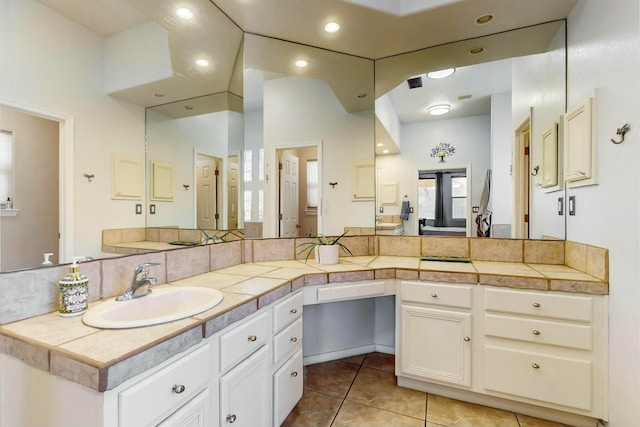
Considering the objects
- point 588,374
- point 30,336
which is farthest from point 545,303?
point 30,336

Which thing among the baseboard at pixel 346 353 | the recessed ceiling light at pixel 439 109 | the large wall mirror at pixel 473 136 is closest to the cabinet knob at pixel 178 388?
the baseboard at pixel 346 353

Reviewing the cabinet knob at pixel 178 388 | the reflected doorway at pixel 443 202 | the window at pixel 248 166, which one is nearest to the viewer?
the cabinet knob at pixel 178 388

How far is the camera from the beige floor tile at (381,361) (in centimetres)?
228

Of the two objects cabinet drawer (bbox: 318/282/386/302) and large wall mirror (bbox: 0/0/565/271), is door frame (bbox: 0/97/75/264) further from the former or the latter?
cabinet drawer (bbox: 318/282/386/302)

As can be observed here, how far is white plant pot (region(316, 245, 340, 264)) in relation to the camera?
207 cm

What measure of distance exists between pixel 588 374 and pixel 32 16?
2.96 metres

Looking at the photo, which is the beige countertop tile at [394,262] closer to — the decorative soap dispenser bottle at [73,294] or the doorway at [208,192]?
the doorway at [208,192]

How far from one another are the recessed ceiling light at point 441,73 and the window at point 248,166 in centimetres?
154

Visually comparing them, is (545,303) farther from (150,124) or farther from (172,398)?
(150,124)

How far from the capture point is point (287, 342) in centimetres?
156

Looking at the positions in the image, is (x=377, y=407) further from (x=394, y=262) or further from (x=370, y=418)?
(x=394, y=262)

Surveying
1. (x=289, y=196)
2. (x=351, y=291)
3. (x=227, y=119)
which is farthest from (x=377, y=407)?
(x=227, y=119)

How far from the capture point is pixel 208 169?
1879 millimetres

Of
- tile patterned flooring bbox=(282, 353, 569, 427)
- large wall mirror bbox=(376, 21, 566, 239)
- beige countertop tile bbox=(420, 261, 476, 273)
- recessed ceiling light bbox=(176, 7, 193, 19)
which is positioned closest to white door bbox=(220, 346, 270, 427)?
tile patterned flooring bbox=(282, 353, 569, 427)
